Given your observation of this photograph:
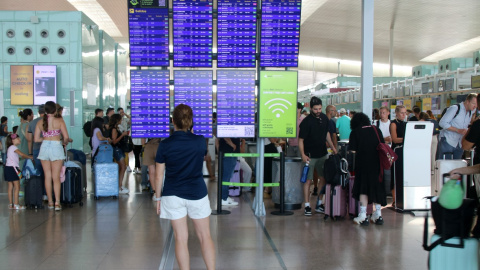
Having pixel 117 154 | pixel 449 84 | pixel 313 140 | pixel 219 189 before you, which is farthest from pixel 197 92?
pixel 449 84

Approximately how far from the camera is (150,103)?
281 inches

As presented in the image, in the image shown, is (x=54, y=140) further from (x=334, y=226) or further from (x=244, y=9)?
(x=334, y=226)

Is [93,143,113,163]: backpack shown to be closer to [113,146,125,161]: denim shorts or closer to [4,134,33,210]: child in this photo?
[113,146,125,161]: denim shorts

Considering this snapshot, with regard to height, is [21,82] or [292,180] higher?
[21,82]

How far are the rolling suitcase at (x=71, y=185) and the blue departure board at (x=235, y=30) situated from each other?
120 inches

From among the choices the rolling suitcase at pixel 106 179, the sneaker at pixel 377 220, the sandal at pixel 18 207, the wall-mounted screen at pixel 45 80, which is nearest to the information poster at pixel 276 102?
the sneaker at pixel 377 220

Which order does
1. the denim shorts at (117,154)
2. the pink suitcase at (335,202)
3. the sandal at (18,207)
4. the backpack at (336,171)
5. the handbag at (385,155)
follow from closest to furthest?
the handbag at (385,155), the backpack at (336,171), the pink suitcase at (335,202), the sandal at (18,207), the denim shorts at (117,154)

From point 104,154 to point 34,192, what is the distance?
151cm

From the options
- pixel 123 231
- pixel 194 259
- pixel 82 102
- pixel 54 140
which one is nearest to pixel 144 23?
pixel 54 140

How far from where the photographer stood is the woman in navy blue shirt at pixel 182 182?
387cm

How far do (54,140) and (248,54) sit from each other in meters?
3.20

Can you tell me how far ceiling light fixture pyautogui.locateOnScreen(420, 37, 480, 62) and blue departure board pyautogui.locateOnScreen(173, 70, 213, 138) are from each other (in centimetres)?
2765

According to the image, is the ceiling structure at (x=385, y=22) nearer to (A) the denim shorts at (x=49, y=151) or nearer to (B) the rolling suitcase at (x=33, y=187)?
(A) the denim shorts at (x=49, y=151)

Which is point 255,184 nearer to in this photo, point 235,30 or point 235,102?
point 235,102
